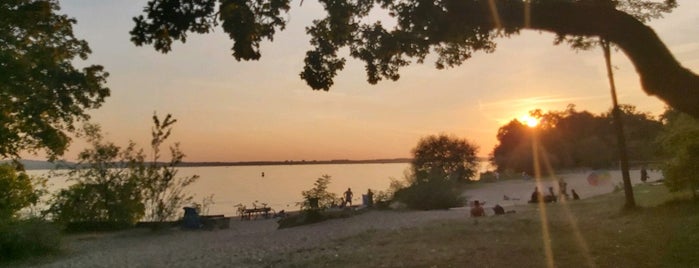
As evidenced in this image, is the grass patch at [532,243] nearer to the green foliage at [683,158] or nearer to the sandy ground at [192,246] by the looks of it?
the green foliage at [683,158]

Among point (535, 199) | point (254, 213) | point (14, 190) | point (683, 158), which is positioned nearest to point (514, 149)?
point (254, 213)

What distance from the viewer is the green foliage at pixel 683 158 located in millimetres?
15109

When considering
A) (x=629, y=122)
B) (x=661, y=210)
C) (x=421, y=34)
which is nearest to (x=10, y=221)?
(x=421, y=34)

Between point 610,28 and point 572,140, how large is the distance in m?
71.2

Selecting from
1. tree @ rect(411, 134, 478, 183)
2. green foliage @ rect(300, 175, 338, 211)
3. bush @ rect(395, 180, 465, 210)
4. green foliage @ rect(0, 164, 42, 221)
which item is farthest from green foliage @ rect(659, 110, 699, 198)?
tree @ rect(411, 134, 478, 183)

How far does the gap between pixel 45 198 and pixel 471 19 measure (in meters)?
18.5

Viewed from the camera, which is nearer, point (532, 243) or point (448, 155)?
point (532, 243)

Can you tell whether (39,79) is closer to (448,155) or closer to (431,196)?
(431,196)

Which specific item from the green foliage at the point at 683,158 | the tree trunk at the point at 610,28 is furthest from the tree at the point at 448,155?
the tree trunk at the point at 610,28

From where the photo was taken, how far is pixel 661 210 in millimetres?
15125

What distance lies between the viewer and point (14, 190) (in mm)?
19875

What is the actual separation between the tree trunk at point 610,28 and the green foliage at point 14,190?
15.4 meters

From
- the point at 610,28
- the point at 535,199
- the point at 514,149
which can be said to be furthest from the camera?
the point at 514,149

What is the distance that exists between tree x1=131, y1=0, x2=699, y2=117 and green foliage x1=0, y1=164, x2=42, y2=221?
1269 centimetres
